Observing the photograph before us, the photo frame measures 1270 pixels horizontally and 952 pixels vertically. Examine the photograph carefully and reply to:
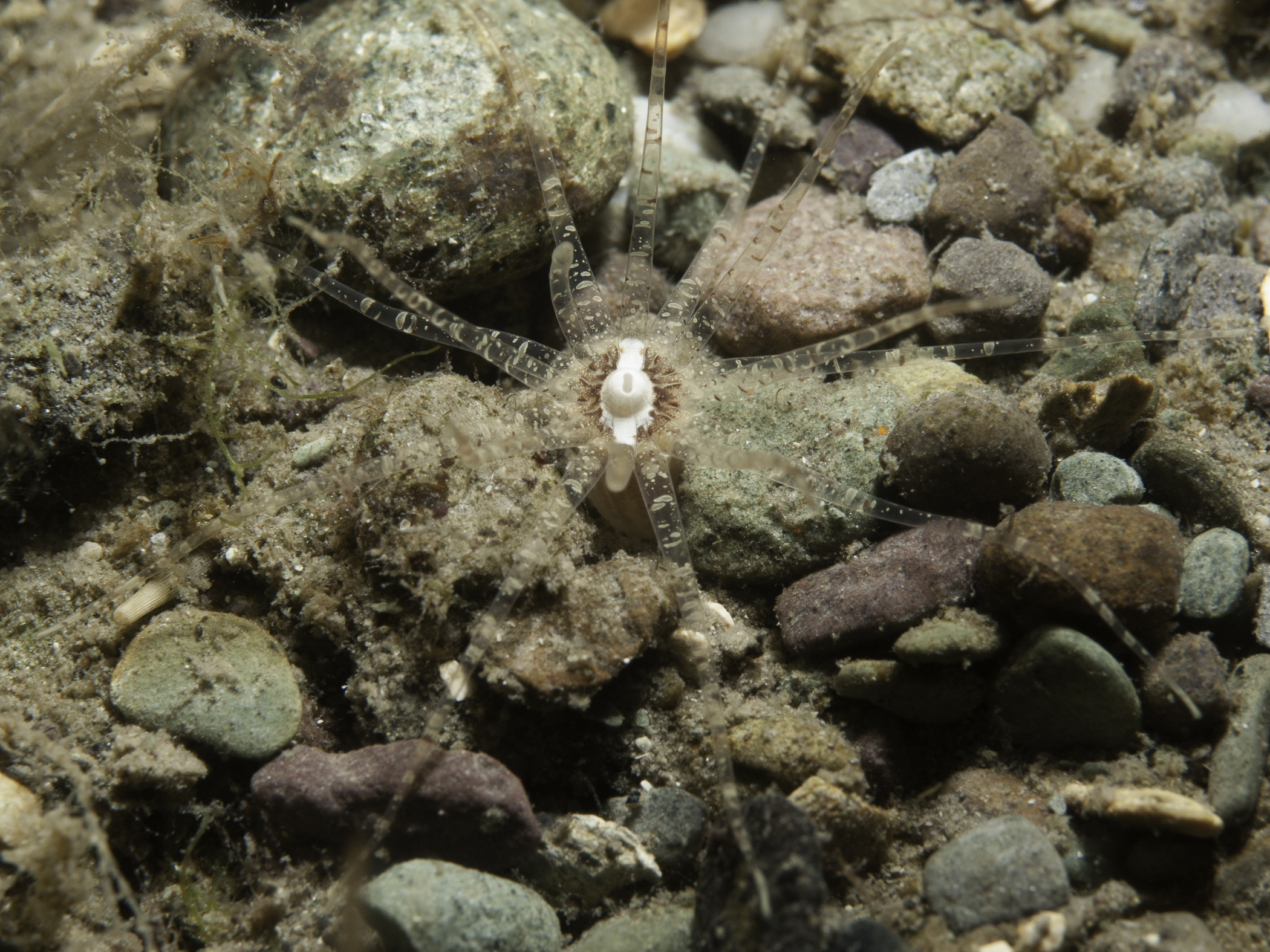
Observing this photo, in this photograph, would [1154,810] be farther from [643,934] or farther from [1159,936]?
[643,934]

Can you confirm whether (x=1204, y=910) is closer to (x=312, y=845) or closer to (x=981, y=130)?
(x=312, y=845)

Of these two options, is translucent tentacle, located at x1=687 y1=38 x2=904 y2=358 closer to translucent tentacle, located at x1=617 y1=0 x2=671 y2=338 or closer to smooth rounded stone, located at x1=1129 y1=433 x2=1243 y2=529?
translucent tentacle, located at x1=617 y1=0 x2=671 y2=338

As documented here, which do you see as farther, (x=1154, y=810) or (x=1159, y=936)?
(x=1154, y=810)

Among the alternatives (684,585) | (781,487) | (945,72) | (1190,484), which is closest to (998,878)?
(684,585)

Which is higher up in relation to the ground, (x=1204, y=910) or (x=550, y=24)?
(x=550, y=24)

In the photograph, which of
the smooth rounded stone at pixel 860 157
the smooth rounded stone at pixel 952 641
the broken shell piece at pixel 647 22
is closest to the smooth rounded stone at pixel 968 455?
the smooth rounded stone at pixel 952 641

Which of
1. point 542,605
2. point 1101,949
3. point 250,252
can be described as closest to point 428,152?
point 250,252
